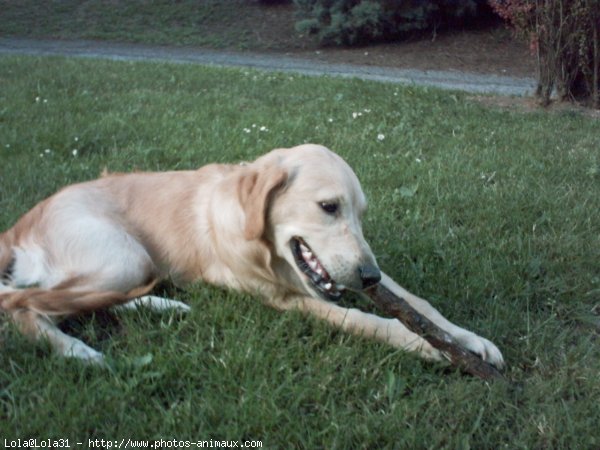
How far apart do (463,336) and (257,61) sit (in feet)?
47.7

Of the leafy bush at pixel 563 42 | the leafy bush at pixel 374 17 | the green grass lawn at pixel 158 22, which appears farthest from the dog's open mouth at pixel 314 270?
the green grass lawn at pixel 158 22

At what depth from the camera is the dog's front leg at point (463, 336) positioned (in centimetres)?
308

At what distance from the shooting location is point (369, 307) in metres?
3.72

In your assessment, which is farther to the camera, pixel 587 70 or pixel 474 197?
pixel 587 70

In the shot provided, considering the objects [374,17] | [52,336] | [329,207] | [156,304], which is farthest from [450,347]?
[374,17]

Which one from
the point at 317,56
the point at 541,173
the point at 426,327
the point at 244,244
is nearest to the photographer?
the point at 426,327

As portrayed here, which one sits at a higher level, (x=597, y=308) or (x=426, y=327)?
(x=426, y=327)

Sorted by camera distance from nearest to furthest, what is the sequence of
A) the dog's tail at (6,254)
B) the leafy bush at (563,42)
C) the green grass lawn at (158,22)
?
the dog's tail at (6,254), the leafy bush at (563,42), the green grass lawn at (158,22)

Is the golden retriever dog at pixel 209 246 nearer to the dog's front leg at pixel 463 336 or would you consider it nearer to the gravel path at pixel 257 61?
the dog's front leg at pixel 463 336

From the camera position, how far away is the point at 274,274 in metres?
3.52

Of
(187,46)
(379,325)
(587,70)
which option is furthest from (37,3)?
(379,325)

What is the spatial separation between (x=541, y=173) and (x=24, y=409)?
468 cm

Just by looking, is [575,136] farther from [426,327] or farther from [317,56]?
[317,56]

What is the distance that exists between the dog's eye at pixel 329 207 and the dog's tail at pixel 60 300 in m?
0.99
